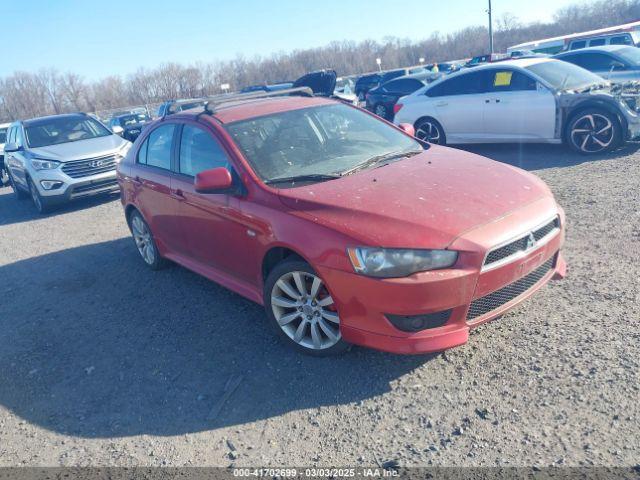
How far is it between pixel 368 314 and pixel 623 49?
37.7 feet

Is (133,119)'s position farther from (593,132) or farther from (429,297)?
(429,297)

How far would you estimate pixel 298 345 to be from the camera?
3.65 metres

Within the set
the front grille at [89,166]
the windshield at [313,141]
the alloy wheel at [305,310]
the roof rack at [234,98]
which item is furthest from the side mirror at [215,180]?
the front grille at [89,166]

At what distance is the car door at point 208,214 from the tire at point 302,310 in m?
0.38

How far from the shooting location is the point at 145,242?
19.1 ft

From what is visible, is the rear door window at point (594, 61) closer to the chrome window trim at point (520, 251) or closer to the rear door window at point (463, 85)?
the rear door window at point (463, 85)

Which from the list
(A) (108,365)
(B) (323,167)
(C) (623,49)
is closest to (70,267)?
(A) (108,365)

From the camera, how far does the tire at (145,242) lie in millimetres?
5613

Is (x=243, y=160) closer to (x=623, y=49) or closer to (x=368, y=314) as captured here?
(x=368, y=314)

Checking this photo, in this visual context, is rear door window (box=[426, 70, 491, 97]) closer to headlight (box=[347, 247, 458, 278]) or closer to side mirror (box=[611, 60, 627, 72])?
side mirror (box=[611, 60, 627, 72])

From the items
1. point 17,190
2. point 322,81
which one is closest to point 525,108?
point 322,81

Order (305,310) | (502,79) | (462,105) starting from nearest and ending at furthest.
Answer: (305,310) < (502,79) < (462,105)

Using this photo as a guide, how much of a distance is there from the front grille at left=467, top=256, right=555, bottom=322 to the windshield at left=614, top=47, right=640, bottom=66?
985 centimetres

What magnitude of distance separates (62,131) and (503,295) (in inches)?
399
